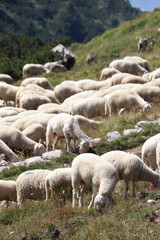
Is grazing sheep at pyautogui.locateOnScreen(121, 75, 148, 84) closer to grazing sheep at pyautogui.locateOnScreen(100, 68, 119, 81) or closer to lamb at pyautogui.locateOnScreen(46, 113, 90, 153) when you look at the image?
grazing sheep at pyautogui.locateOnScreen(100, 68, 119, 81)

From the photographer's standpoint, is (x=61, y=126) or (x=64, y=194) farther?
(x=61, y=126)

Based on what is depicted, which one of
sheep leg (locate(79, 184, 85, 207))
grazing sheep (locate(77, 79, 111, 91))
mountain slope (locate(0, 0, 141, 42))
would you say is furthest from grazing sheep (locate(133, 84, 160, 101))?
mountain slope (locate(0, 0, 141, 42))

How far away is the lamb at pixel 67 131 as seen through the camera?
10.5 m

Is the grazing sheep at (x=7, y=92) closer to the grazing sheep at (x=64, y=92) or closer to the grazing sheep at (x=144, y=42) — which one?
the grazing sheep at (x=64, y=92)

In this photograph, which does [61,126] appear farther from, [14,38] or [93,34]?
[93,34]

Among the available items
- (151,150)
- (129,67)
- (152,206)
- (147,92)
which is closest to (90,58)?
(129,67)

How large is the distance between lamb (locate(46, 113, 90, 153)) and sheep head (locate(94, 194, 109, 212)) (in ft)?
12.5

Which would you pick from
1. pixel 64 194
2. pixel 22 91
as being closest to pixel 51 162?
pixel 64 194

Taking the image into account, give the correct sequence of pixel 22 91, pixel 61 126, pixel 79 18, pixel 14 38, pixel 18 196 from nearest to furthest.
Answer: pixel 18 196 → pixel 61 126 → pixel 22 91 → pixel 14 38 → pixel 79 18

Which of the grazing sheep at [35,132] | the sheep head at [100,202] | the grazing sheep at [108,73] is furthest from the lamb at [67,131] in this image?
the grazing sheep at [108,73]

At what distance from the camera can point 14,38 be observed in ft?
159

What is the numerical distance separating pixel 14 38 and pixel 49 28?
414 feet

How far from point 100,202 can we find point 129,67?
16011 millimetres

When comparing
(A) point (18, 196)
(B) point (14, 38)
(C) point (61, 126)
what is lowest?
(A) point (18, 196)
